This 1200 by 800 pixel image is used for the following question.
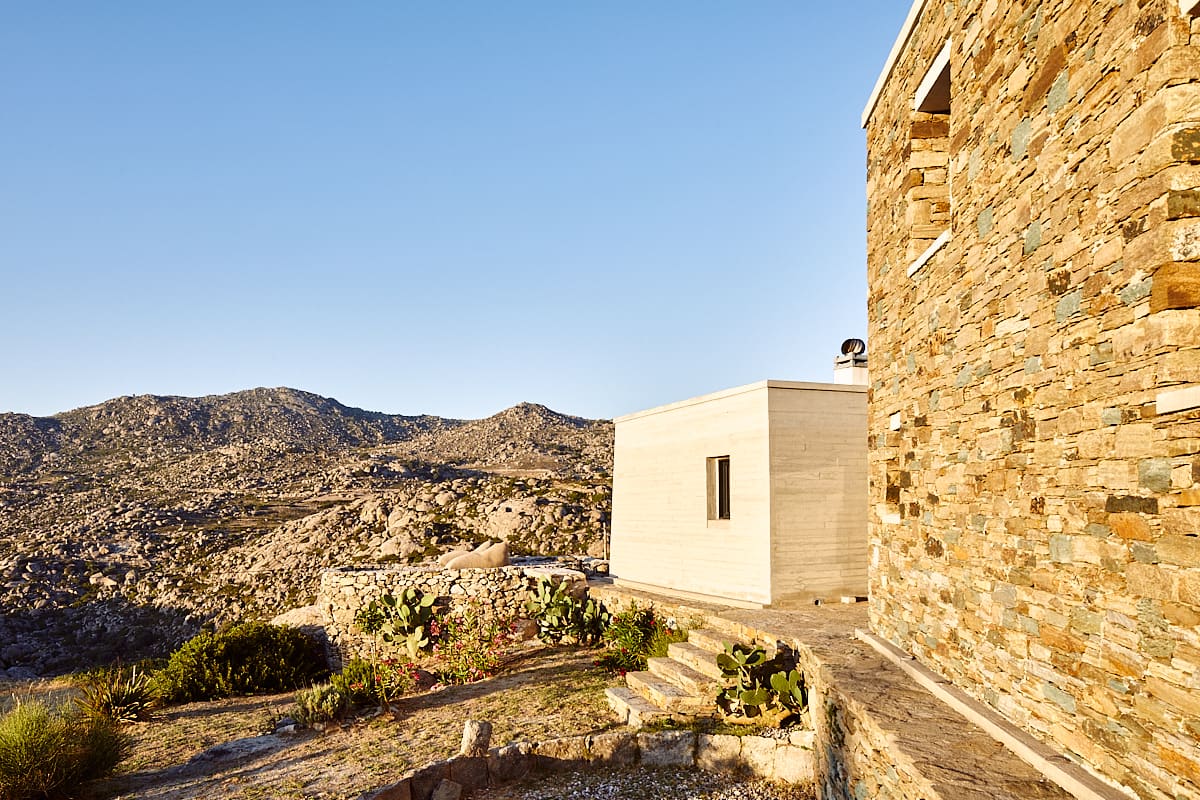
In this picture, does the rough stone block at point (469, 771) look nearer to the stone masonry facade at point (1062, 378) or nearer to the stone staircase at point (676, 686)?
the stone staircase at point (676, 686)

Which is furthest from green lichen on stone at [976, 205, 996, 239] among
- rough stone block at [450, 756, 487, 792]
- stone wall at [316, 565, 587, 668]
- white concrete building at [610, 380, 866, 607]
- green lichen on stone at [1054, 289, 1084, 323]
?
stone wall at [316, 565, 587, 668]

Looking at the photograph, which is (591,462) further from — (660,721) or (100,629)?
(660,721)

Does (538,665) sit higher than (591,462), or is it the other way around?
(591,462)

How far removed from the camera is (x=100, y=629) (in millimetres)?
22812

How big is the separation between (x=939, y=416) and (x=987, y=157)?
2125 mm

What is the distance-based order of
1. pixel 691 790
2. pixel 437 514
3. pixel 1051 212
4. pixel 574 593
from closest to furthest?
pixel 1051 212 → pixel 691 790 → pixel 574 593 → pixel 437 514

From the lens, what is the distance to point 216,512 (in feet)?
111

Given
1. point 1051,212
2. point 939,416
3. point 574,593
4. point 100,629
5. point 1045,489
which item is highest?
point 1051,212

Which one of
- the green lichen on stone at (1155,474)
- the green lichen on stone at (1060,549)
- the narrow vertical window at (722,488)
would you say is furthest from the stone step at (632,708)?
the green lichen on stone at (1155,474)

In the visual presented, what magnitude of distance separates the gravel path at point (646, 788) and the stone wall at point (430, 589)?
6.46m

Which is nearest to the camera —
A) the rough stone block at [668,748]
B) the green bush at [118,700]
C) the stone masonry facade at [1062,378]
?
the stone masonry facade at [1062,378]

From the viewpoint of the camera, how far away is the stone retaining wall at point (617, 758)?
7.05 m

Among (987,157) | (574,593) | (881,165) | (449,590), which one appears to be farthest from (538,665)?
(987,157)

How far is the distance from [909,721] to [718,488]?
7.17m
